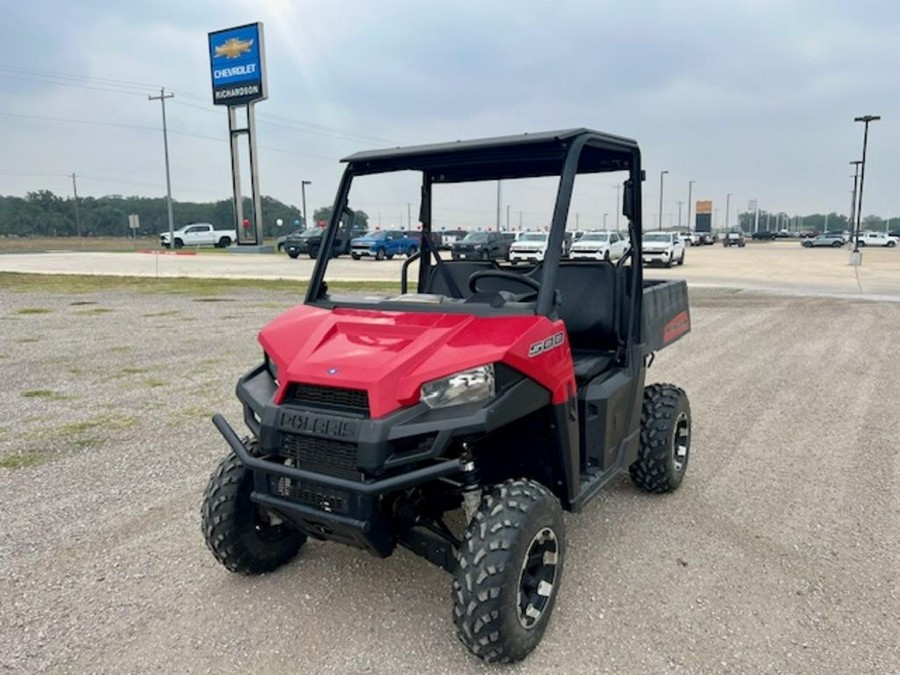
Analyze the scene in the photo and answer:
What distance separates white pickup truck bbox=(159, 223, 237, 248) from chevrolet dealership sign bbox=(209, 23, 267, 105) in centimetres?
1095

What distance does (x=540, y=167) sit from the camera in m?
3.64

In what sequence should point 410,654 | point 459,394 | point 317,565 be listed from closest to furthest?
point 459,394 → point 410,654 → point 317,565

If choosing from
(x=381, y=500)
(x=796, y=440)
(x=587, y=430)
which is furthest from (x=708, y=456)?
(x=381, y=500)

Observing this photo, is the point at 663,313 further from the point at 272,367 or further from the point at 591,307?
the point at 272,367

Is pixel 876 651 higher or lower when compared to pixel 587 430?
lower

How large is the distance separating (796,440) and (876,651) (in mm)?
2894

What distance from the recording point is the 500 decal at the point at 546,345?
2680mm

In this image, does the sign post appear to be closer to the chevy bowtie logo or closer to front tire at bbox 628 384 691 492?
the chevy bowtie logo

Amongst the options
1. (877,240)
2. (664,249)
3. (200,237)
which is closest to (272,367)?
(664,249)

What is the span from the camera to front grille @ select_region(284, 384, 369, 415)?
249 cm

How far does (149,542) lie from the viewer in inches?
143

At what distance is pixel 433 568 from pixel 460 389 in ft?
4.15

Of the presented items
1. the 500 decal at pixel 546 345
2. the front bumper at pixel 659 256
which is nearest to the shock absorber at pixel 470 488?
the 500 decal at pixel 546 345

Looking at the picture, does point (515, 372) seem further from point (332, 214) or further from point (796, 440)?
point (796, 440)
